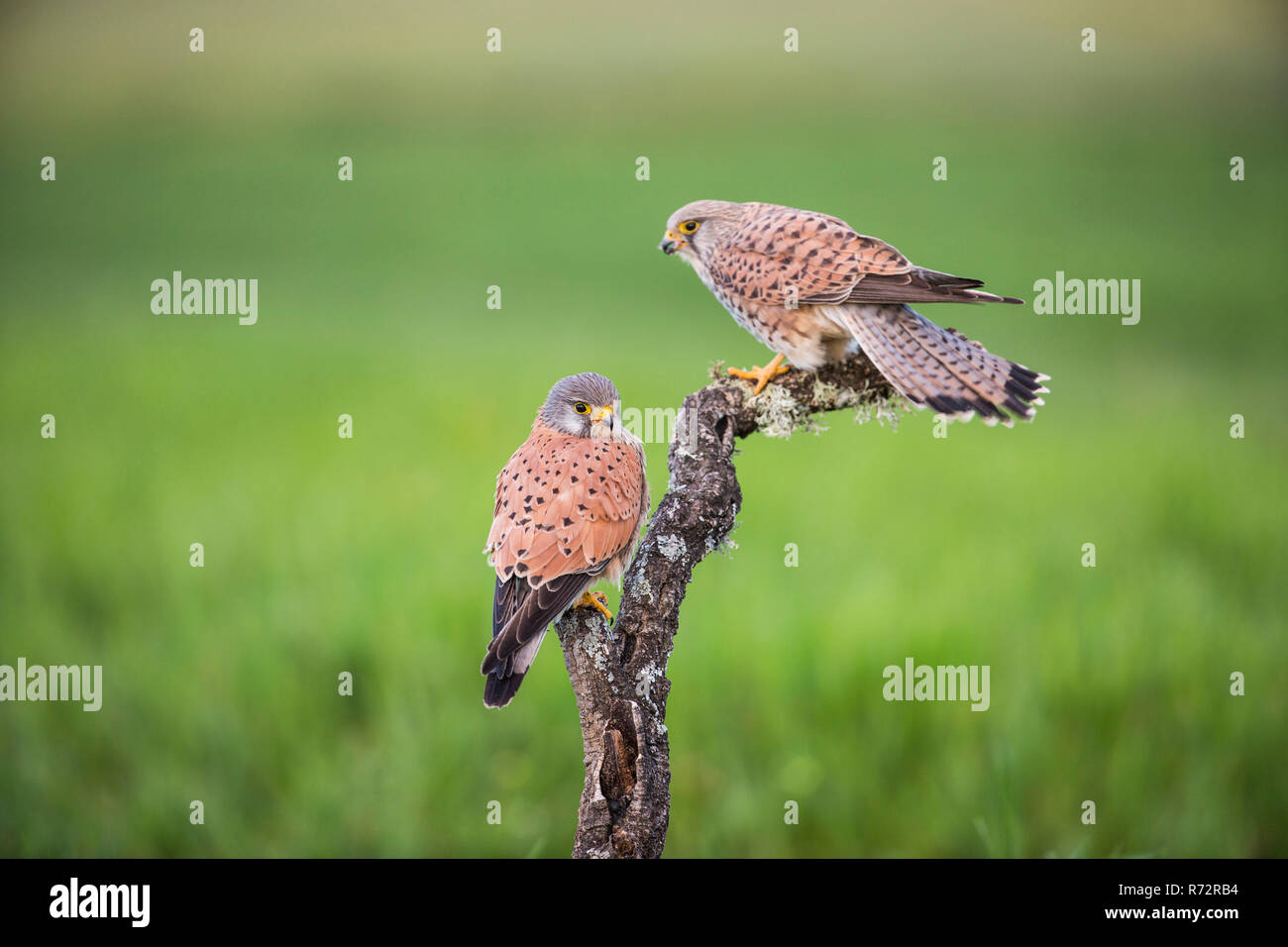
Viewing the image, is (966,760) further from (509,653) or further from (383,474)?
(383,474)

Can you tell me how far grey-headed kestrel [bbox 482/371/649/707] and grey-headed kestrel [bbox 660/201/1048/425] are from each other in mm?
805

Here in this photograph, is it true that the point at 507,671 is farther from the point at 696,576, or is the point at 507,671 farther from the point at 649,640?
the point at 696,576

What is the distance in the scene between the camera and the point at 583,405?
3.29 m

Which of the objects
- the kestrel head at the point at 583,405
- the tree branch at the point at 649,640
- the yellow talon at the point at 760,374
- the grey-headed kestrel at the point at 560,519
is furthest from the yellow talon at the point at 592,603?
the yellow talon at the point at 760,374

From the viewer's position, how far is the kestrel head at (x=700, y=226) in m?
4.37

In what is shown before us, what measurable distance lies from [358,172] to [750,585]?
17.4 metres

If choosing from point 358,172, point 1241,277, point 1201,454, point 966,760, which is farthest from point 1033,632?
point 358,172

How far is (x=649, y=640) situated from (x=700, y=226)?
2.23m

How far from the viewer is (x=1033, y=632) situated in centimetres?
721

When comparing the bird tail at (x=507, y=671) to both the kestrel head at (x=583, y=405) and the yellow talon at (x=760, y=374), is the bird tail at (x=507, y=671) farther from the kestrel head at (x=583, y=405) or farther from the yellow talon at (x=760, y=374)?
the yellow talon at (x=760, y=374)

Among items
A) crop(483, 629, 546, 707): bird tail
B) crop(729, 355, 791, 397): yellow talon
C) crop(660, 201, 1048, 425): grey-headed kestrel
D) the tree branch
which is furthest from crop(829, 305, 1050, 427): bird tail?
crop(483, 629, 546, 707): bird tail


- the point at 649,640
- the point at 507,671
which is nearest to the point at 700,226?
the point at 649,640

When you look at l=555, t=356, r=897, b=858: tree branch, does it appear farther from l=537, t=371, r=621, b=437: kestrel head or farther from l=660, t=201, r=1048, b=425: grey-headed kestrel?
l=660, t=201, r=1048, b=425: grey-headed kestrel

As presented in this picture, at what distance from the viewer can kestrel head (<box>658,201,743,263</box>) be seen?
4.37m
